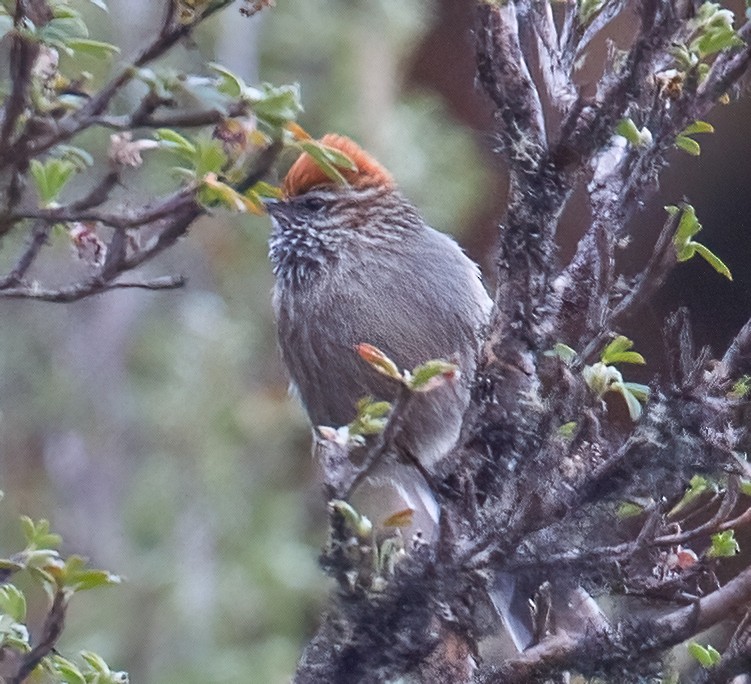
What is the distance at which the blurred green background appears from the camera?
328cm

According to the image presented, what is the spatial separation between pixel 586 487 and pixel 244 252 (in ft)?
8.25

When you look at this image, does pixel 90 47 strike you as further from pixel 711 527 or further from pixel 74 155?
pixel 711 527

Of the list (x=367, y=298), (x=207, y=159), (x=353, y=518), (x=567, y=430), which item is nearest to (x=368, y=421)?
(x=353, y=518)

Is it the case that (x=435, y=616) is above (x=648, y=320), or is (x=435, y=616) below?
below

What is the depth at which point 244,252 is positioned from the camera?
351 cm

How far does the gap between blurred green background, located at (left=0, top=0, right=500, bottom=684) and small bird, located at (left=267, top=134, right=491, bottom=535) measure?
3.15 ft

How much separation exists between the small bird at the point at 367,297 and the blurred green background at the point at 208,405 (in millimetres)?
961

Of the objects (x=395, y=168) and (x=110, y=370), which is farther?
(x=110, y=370)

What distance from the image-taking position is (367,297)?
1996 millimetres

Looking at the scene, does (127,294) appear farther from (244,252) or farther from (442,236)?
(442,236)

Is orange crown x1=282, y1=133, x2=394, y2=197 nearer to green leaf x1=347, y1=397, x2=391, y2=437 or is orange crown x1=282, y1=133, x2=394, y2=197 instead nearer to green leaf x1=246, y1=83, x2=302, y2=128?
green leaf x1=347, y1=397, x2=391, y2=437

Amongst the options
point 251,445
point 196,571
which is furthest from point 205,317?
point 196,571

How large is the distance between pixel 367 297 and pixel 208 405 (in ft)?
4.77

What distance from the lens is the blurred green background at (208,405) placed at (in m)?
3.28
